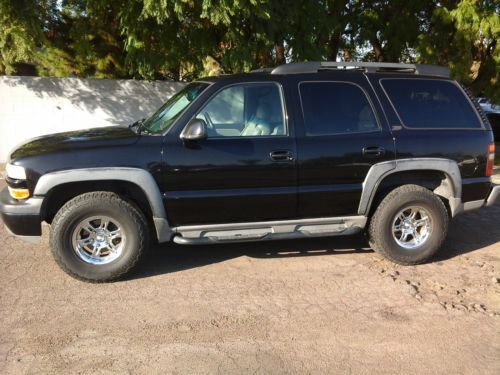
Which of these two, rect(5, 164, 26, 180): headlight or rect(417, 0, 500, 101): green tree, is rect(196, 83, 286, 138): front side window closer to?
rect(5, 164, 26, 180): headlight

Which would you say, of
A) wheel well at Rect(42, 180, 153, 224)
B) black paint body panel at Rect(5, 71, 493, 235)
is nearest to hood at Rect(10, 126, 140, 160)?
black paint body panel at Rect(5, 71, 493, 235)

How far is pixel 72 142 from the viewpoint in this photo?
4457 mm

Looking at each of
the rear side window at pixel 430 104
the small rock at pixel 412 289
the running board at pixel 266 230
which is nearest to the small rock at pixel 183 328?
the running board at pixel 266 230

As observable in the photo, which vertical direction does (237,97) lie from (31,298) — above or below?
above

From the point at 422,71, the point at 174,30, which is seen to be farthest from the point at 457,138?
the point at 174,30

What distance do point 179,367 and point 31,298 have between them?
1.70 meters

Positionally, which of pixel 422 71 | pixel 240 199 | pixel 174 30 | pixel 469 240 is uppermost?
pixel 174 30

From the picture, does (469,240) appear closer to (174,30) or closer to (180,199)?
(180,199)

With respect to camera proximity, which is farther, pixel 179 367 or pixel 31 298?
pixel 31 298

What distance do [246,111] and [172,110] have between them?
73 cm

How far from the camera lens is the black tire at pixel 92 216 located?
4.28 m

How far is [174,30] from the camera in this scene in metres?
8.30

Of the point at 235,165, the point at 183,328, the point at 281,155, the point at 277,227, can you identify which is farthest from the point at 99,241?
the point at 281,155

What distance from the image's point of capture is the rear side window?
5.00 meters
